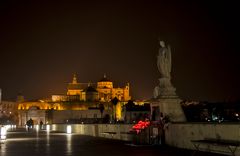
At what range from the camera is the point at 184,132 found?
1817 centimetres

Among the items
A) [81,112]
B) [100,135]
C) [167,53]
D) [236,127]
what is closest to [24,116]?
[81,112]

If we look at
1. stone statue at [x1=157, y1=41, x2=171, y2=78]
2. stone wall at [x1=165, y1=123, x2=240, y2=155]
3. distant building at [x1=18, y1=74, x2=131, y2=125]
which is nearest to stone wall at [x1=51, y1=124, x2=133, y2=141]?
stone statue at [x1=157, y1=41, x2=171, y2=78]

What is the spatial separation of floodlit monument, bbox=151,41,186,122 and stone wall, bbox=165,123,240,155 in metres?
4.51

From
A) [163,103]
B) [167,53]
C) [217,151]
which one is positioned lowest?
[217,151]

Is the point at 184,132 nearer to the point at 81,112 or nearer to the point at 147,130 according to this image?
the point at 147,130

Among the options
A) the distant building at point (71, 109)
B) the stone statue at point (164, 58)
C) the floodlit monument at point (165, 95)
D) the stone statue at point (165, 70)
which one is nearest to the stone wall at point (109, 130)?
the floodlit monument at point (165, 95)

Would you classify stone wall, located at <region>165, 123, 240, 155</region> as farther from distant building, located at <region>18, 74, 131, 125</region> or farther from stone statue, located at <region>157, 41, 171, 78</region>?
distant building, located at <region>18, 74, 131, 125</region>

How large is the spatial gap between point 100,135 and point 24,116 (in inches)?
5376

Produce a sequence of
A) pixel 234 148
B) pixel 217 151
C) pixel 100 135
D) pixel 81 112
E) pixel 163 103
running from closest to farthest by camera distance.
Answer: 1. pixel 234 148
2. pixel 217 151
3. pixel 163 103
4. pixel 100 135
5. pixel 81 112

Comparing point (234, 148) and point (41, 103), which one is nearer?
point (234, 148)

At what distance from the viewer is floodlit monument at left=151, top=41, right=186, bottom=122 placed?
24.5m

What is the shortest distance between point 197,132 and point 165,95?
26.0ft

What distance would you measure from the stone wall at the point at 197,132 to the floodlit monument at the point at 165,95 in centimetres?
451

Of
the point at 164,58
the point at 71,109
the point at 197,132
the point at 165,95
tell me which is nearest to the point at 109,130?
the point at 165,95
